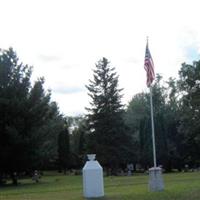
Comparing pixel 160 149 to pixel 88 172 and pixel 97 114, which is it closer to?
pixel 97 114

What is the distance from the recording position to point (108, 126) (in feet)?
249

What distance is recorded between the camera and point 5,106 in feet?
163

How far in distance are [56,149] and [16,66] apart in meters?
44.1

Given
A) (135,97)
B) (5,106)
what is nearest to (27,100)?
(5,106)

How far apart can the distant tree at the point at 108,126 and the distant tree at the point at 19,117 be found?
21.9m

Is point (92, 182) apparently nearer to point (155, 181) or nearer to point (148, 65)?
point (155, 181)

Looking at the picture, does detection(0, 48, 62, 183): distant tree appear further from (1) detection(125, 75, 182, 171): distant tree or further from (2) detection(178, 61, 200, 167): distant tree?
(1) detection(125, 75, 182, 171): distant tree

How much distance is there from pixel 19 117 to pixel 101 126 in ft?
89.6

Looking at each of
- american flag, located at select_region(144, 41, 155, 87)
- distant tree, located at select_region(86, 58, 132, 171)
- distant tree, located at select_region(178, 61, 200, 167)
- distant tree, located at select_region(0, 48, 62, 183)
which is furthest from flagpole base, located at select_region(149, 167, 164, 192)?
distant tree, located at select_region(86, 58, 132, 171)

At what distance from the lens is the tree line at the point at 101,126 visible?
50438 millimetres

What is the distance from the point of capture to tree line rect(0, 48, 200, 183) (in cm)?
5044

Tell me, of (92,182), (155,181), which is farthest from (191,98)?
(92,182)

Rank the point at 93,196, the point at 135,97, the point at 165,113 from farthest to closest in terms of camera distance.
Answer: the point at 135,97 < the point at 165,113 < the point at 93,196

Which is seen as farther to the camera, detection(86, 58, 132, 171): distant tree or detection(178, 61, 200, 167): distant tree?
detection(86, 58, 132, 171): distant tree
